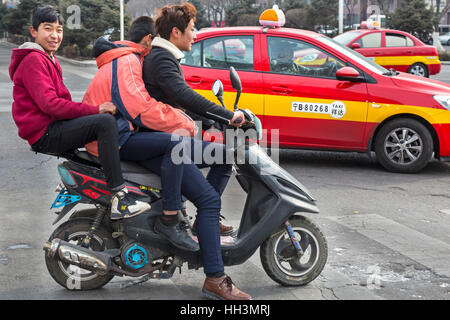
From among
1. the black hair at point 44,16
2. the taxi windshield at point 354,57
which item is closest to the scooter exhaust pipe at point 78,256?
the black hair at point 44,16

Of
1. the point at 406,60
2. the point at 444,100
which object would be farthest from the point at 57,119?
the point at 406,60

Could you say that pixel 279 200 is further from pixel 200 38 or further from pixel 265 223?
pixel 200 38

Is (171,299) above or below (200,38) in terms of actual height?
below

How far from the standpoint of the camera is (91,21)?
36.9 m

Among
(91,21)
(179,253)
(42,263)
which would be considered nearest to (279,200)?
(179,253)

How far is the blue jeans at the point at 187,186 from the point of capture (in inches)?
163

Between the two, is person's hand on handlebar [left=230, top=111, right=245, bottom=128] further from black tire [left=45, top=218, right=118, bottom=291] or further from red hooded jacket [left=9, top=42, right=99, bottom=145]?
black tire [left=45, top=218, right=118, bottom=291]

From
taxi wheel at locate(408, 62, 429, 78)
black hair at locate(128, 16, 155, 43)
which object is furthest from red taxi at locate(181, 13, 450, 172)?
taxi wheel at locate(408, 62, 429, 78)

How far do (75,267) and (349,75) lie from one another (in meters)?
4.70

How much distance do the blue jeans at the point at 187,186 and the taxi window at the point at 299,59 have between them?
4.40 metres

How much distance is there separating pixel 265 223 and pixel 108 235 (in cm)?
94

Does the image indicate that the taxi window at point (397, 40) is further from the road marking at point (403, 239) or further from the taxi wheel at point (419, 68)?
the road marking at point (403, 239)

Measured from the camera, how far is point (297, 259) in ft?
14.6

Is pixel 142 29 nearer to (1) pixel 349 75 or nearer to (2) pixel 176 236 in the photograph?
(2) pixel 176 236
